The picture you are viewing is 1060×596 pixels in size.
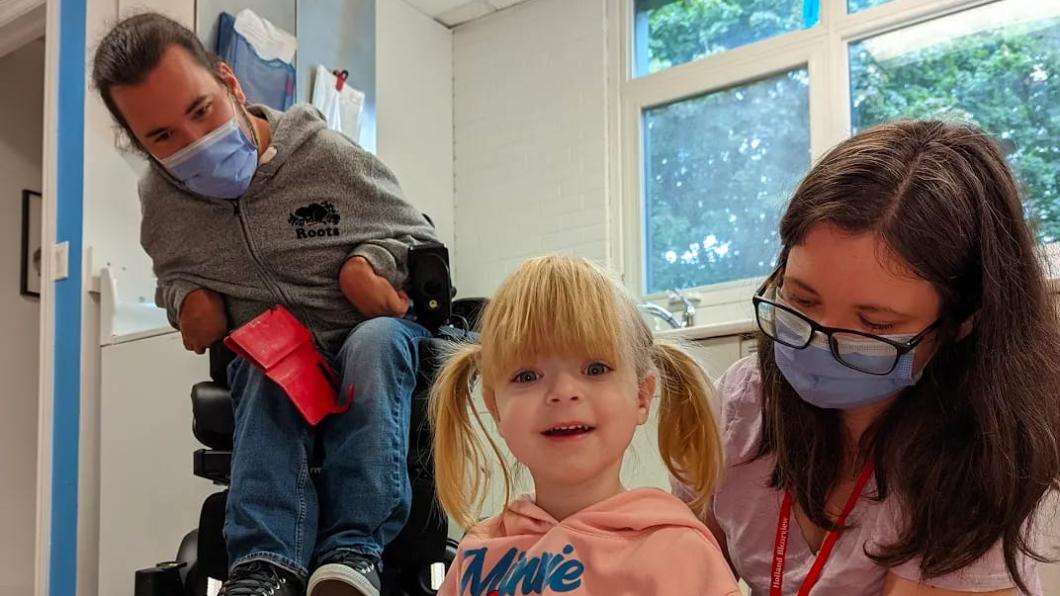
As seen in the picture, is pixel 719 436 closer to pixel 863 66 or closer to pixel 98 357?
pixel 98 357

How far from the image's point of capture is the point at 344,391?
142 centimetres

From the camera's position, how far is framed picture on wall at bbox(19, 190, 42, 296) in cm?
392

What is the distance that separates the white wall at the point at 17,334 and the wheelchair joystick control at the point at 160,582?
251 cm

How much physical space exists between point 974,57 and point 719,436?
8.37ft

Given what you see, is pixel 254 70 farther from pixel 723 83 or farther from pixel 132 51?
pixel 723 83

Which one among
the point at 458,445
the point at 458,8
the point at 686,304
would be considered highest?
the point at 458,8

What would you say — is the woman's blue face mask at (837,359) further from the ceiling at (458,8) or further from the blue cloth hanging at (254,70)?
the ceiling at (458,8)

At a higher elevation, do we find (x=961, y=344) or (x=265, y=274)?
(x=265, y=274)

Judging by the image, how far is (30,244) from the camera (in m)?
3.96

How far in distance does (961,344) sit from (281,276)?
3.34 ft

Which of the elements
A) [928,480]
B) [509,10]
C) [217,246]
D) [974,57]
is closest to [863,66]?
[974,57]

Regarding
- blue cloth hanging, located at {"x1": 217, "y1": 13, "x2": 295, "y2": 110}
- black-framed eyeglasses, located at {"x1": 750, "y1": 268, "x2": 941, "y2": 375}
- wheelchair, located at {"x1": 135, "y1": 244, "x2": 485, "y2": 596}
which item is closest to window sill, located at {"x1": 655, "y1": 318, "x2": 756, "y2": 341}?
wheelchair, located at {"x1": 135, "y1": 244, "x2": 485, "y2": 596}

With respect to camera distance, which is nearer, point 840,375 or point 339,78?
point 840,375

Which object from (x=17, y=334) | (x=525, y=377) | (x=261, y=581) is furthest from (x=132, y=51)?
(x=17, y=334)
